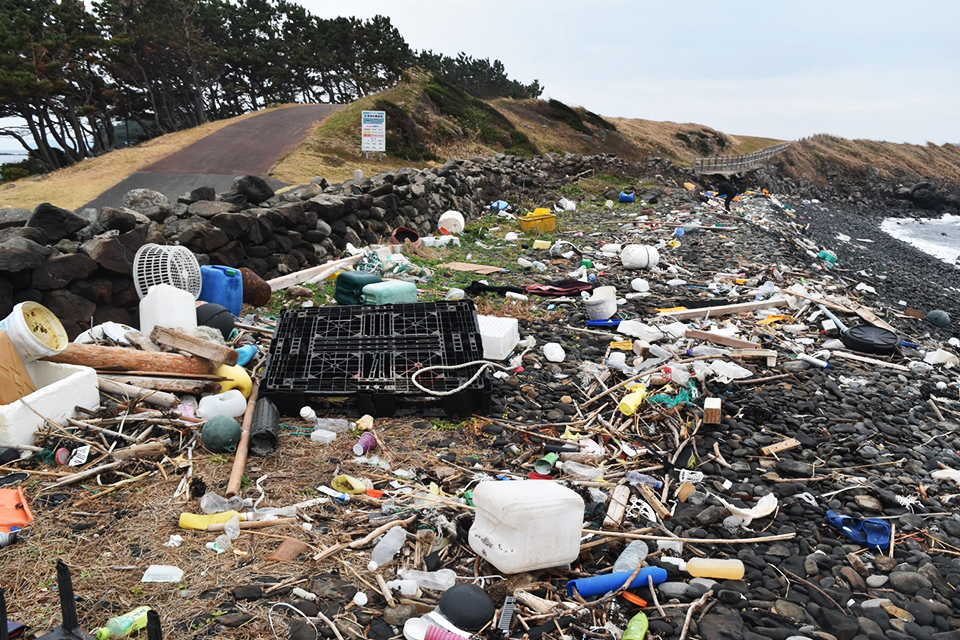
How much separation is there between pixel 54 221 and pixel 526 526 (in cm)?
509

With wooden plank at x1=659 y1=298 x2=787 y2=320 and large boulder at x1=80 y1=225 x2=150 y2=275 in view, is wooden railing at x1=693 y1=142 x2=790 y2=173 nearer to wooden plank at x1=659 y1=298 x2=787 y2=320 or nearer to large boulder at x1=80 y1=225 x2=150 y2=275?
wooden plank at x1=659 y1=298 x2=787 y2=320

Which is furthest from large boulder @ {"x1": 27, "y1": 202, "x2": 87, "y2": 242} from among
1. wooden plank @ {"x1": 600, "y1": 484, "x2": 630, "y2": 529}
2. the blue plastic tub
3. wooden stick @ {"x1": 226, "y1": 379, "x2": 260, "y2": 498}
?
wooden plank @ {"x1": 600, "y1": 484, "x2": 630, "y2": 529}

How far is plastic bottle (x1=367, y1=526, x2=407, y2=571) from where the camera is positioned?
297cm

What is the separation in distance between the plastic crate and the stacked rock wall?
6.03 ft

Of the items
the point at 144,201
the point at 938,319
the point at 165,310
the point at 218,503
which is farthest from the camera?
the point at 938,319

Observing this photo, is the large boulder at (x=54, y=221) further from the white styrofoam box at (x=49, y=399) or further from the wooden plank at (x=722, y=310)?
the wooden plank at (x=722, y=310)

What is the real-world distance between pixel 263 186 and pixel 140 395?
16.2ft

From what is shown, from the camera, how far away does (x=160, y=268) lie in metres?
5.45

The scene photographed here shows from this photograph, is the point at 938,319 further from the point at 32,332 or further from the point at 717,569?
the point at 32,332

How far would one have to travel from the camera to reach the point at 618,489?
12.0 ft

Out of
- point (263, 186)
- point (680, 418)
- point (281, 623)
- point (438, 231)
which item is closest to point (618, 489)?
point (680, 418)

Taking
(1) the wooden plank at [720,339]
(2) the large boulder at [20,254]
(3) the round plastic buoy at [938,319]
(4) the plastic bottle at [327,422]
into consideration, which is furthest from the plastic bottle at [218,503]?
(3) the round plastic buoy at [938,319]

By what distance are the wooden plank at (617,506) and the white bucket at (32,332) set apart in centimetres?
357

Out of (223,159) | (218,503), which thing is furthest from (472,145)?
(218,503)
